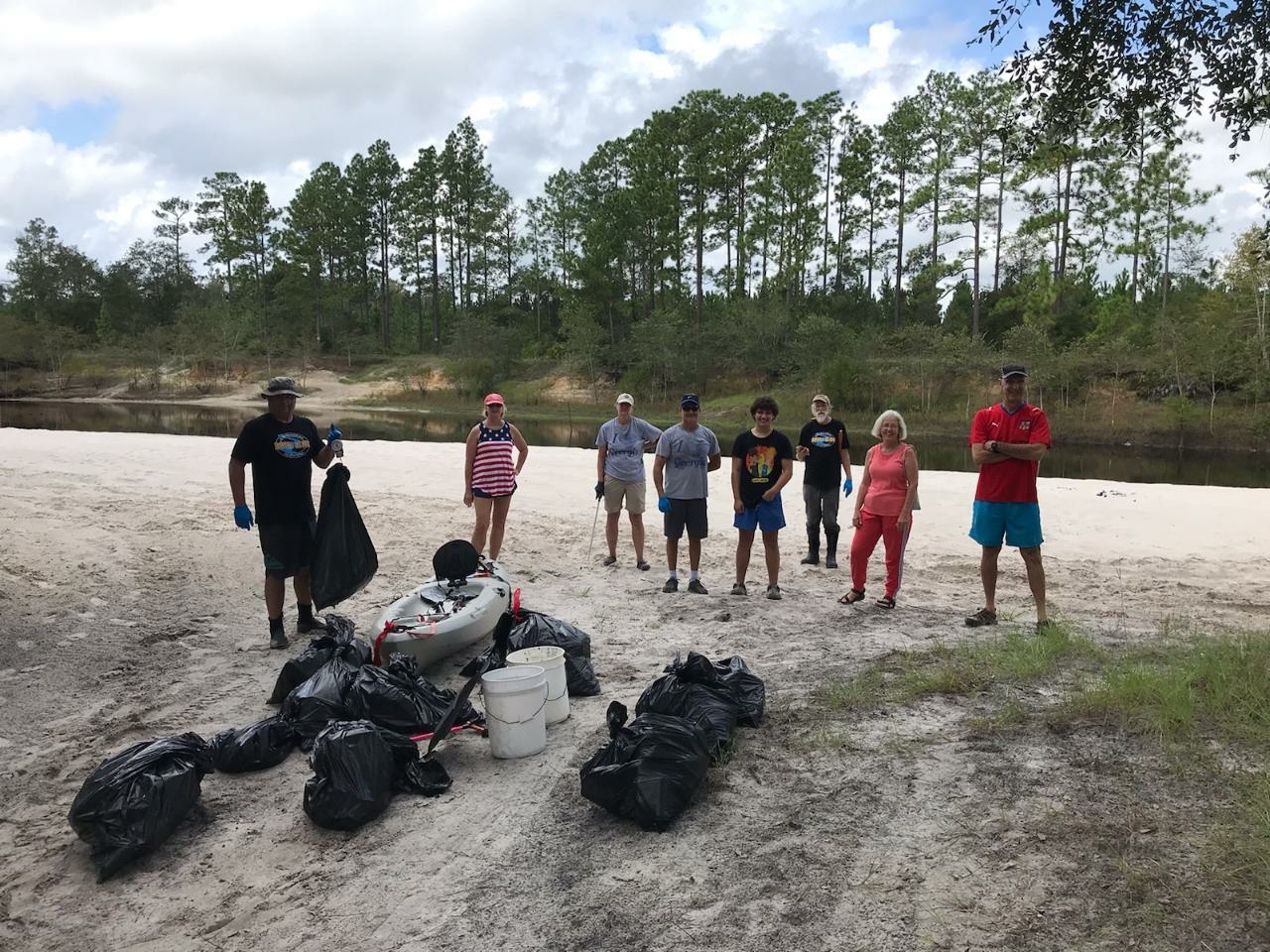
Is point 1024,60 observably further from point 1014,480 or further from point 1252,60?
point 1014,480

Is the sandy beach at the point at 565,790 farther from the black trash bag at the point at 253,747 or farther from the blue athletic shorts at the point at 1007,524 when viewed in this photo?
the blue athletic shorts at the point at 1007,524

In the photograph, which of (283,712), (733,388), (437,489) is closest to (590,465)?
(437,489)

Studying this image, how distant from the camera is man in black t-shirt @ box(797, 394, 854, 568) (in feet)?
28.1

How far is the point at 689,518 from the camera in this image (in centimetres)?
770

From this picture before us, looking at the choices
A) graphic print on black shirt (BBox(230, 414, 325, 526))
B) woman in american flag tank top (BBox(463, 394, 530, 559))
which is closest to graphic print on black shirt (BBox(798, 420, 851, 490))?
woman in american flag tank top (BBox(463, 394, 530, 559))

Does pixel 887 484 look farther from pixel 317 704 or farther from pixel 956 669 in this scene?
pixel 317 704

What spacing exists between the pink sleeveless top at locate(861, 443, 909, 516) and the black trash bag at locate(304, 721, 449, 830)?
425 centimetres

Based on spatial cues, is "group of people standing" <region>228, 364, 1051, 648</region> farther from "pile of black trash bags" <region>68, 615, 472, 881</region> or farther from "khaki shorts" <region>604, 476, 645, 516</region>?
"pile of black trash bags" <region>68, 615, 472, 881</region>

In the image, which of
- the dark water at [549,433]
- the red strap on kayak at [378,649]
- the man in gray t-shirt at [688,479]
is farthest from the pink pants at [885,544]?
the dark water at [549,433]

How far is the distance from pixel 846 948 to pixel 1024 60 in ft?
19.4

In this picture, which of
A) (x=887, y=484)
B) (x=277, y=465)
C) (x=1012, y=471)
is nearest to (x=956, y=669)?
(x=1012, y=471)

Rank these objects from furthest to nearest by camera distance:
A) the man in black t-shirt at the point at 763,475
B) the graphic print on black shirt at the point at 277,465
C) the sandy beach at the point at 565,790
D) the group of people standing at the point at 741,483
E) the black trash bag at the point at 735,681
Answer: the man in black t-shirt at the point at 763,475
the graphic print on black shirt at the point at 277,465
the group of people standing at the point at 741,483
the black trash bag at the point at 735,681
the sandy beach at the point at 565,790

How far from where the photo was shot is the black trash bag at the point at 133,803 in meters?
3.49

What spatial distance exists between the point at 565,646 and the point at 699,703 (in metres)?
1.39
